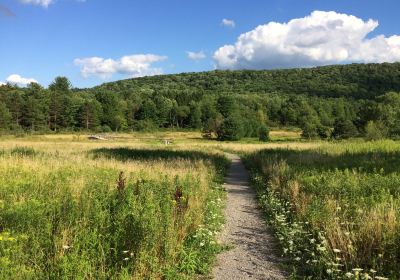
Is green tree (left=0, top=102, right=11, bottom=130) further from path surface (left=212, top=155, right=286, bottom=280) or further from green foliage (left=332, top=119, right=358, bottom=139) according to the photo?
path surface (left=212, top=155, right=286, bottom=280)

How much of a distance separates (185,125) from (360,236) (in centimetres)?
13514

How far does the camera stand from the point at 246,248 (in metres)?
7.97

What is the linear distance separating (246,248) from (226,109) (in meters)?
130

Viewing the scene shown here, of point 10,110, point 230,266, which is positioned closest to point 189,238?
point 230,266

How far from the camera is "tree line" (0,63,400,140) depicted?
92.0 m

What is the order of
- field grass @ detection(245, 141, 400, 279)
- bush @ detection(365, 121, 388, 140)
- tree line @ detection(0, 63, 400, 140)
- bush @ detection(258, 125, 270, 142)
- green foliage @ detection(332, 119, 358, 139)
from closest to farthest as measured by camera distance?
field grass @ detection(245, 141, 400, 279) → bush @ detection(365, 121, 388, 140) → green foliage @ detection(332, 119, 358, 139) → tree line @ detection(0, 63, 400, 140) → bush @ detection(258, 125, 270, 142)

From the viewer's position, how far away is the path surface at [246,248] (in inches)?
257

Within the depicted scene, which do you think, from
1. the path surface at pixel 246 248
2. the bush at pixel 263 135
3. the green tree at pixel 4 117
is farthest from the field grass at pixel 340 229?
the green tree at pixel 4 117

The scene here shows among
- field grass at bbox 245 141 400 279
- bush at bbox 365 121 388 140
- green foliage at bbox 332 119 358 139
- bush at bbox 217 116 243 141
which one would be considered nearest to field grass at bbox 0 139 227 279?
field grass at bbox 245 141 400 279

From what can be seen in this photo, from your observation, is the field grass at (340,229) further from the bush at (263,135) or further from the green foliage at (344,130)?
the bush at (263,135)

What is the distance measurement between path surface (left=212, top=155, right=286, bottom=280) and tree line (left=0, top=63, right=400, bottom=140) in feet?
190

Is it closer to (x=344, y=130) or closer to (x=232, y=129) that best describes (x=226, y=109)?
(x=232, y=129)

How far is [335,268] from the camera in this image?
19.7ft

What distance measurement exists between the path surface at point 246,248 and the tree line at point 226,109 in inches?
2277
